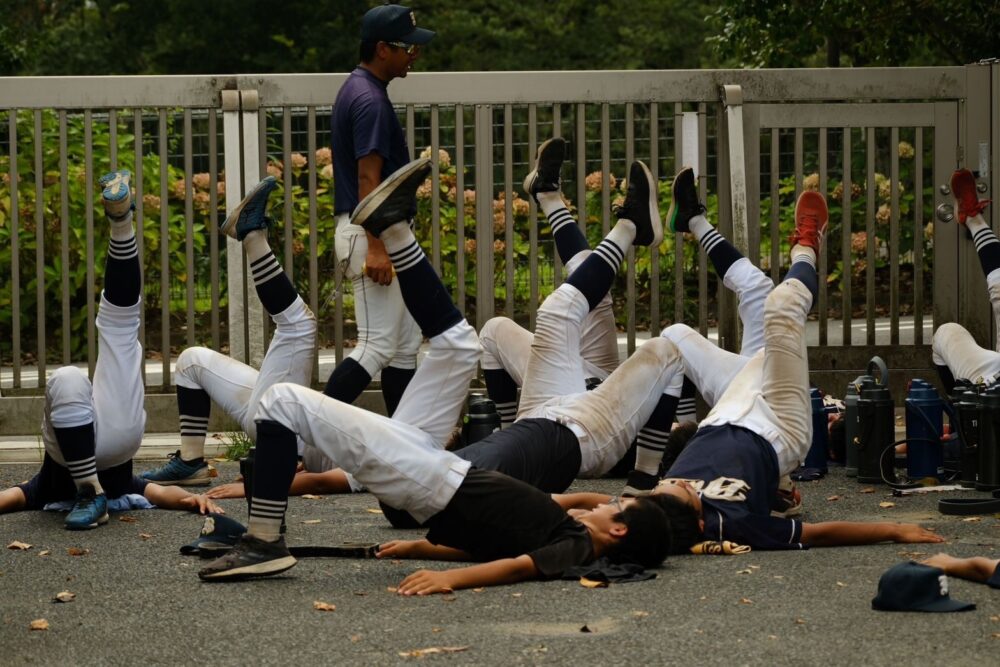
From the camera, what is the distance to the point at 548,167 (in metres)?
8.93

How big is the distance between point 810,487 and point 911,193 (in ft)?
12.6

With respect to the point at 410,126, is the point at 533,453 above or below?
below

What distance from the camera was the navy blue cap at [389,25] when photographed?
798 centimetres

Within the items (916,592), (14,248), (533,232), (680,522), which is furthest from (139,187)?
(916,592)

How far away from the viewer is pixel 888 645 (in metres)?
4.99

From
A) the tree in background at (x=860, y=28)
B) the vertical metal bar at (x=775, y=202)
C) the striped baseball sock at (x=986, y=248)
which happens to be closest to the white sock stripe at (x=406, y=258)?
the striped baseball sock at (x=986, y=248)

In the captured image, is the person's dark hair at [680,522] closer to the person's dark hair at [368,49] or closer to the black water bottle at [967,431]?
the black water bottle at [967,431]

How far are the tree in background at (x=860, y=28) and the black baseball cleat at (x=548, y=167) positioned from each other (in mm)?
5364

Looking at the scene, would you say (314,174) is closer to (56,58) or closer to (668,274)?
(668,274)

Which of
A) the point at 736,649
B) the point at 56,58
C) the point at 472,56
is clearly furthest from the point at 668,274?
the point at 56,58

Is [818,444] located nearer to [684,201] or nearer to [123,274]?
[684,201]

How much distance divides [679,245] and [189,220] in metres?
3.00

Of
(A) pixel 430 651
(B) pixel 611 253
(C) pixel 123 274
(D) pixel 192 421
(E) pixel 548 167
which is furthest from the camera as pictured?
(E) pixel 548 167

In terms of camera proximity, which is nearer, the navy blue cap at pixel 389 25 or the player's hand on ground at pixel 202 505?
the player's hand on ground at pixel 202 505
